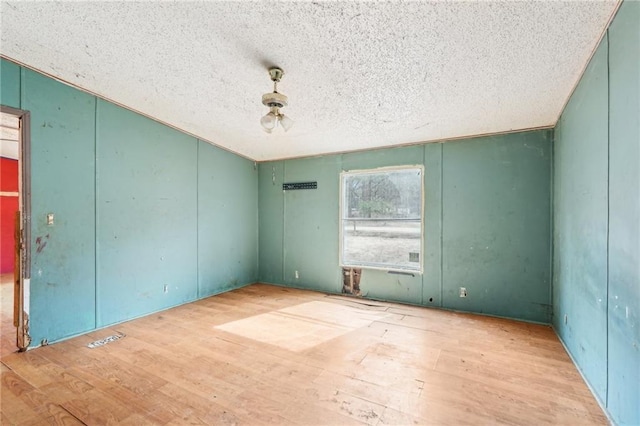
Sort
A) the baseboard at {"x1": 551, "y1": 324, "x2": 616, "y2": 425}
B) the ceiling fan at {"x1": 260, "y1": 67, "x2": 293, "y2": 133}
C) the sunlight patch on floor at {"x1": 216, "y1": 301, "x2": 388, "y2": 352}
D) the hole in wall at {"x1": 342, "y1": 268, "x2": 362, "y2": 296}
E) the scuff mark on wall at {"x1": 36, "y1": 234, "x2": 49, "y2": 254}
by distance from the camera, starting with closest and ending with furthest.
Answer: the baseboard at {"x1": 551, "y1": 324, "x2": 616, "y2": 425}
the ceiling fan at {"x1": 260, "y1": 67, "x2": 293, "y2": 133}
the scuff mark on wall at {"x1": 36, "y1": 234, "x2": 49, "y2": 254}
the sunlight patch on floor at {"x1": 216, "y1": 301, "x2": 388, "y2": 352}
the hole in wall at {"x1": 342, "y1": 268, "x2": 362, "y2": 296}

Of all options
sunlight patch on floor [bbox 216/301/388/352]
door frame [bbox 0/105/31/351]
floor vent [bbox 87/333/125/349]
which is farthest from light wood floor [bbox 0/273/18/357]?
sunlight patch on floor [bbox 216/301/388/352]

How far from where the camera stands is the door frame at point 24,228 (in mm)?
2605

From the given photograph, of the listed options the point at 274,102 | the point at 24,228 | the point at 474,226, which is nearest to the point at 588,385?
the point at 474,226

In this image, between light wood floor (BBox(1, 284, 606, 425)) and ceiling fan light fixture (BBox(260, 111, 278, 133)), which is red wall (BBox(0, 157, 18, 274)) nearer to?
light wood floor (BBox(1, 284, 606, 425))

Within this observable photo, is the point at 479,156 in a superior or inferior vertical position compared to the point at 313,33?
inferior

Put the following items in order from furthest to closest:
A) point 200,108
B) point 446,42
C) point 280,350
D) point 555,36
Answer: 1. point 200,108
2. point 280,350
3. point 446,42
4. point 555,36

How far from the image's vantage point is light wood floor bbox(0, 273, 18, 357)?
2.64 meters

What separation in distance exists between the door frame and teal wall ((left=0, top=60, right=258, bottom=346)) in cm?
5

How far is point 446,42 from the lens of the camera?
6.33 feet

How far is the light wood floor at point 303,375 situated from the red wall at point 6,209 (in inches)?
181

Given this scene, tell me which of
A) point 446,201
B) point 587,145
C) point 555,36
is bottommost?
point 446,201

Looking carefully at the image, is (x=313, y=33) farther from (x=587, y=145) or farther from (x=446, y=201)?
(x=446, y=201)

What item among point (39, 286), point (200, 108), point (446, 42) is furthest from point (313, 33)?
point (39, 286)

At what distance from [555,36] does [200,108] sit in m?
3.40
